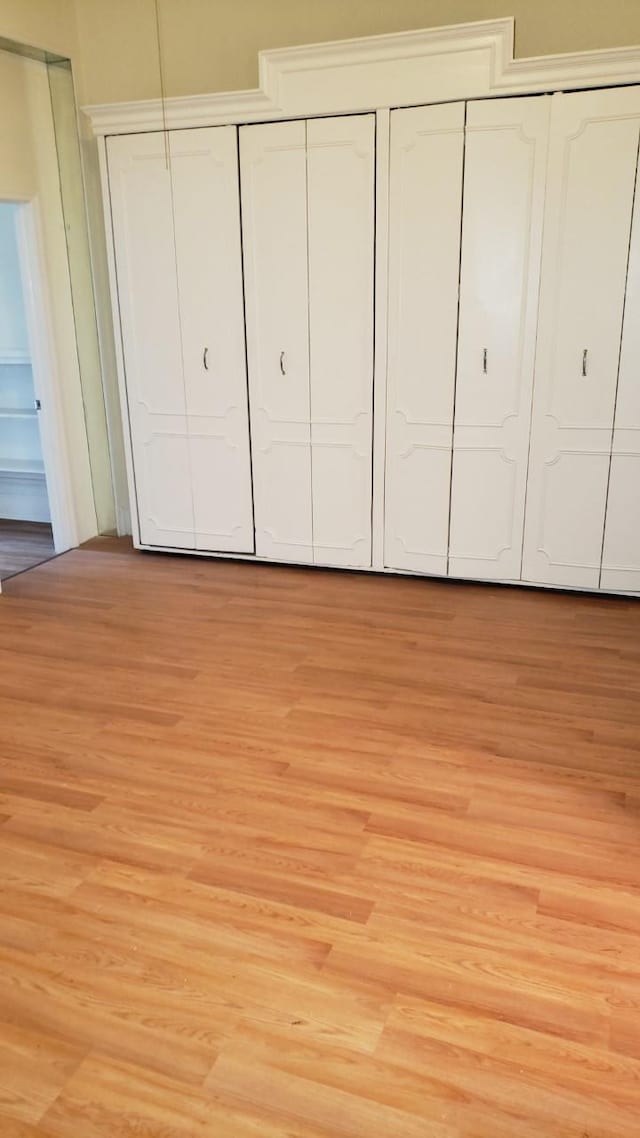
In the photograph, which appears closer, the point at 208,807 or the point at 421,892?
the point at 421,892

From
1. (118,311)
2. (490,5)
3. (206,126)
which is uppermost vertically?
(490,5)

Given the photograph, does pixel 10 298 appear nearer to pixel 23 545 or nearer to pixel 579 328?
pixel 23 545

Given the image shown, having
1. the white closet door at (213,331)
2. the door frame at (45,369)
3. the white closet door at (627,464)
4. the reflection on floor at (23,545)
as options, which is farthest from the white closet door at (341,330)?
the reflection on floor at (23,545)

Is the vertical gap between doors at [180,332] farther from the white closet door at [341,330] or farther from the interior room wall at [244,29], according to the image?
the white closet door at [341,330]

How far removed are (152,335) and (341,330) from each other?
3.84ft

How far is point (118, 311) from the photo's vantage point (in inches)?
194

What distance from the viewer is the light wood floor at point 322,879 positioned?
70.2 inches

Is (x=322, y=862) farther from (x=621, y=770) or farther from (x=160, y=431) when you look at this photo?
(x=160, y=431)

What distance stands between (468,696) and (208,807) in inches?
48.4

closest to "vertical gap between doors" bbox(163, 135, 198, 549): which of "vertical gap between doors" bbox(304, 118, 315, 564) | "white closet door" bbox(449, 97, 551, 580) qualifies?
"vertical gap between doors" bbox(304, 118, 315, 564)

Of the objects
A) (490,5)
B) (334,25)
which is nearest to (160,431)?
(334,25)

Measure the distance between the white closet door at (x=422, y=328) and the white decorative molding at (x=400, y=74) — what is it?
13 centimetres

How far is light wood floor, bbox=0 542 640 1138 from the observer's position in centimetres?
178

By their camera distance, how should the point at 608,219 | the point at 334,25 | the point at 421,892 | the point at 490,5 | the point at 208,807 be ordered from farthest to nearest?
A: the point at 334,25
the point at 490,5
the point at 608,219
the point at 208,807
the point at 421,892
